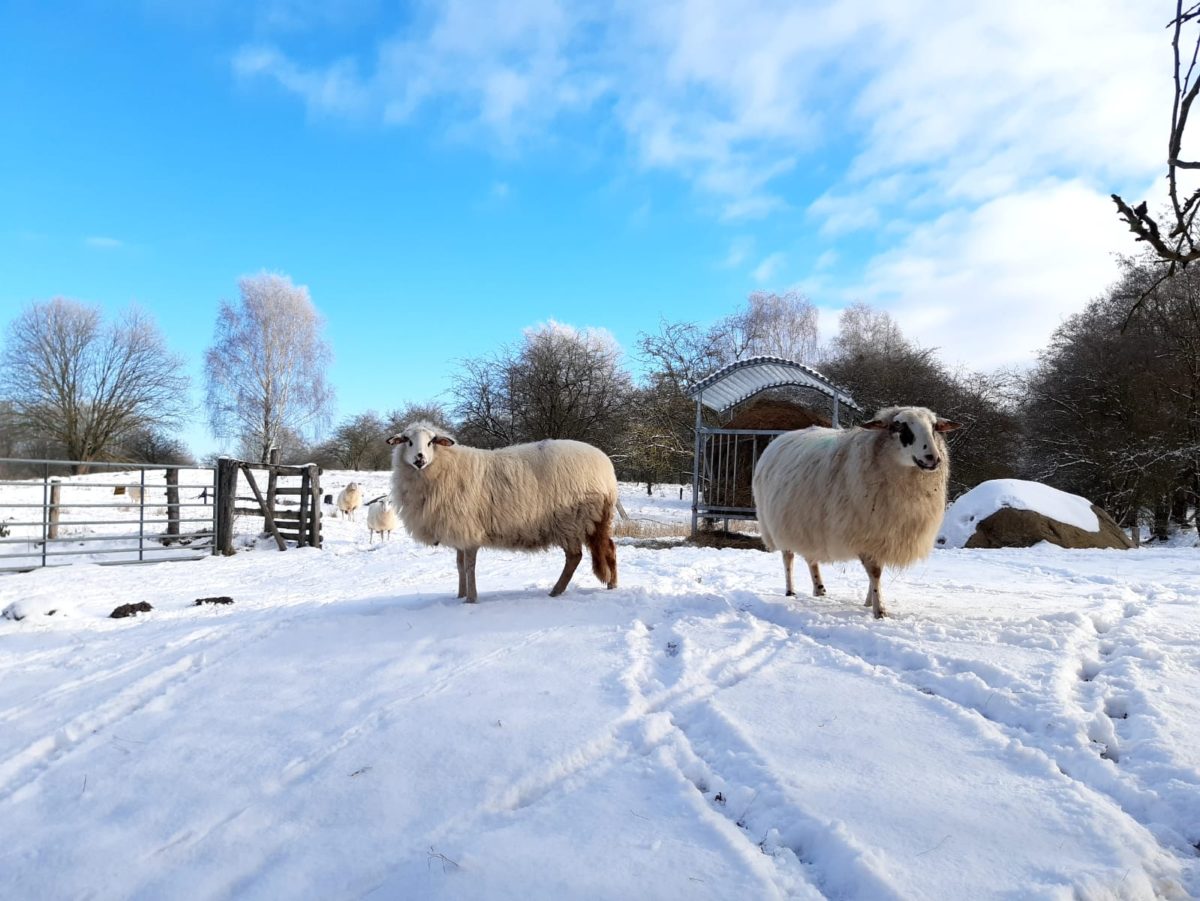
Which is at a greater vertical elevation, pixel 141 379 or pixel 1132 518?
pixel 141 379

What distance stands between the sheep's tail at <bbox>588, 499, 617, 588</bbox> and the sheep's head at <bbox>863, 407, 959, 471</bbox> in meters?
2.54

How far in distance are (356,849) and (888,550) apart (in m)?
4.50

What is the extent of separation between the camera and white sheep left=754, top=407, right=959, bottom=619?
17.2 feet

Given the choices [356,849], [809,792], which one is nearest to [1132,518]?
[809,792]

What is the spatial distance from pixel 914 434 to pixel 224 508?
12.6 m

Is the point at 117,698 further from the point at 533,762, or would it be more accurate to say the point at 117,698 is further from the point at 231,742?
the point at 533,762

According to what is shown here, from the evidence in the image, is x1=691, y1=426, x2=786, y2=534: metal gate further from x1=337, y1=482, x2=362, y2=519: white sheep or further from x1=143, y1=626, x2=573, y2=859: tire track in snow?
x1=337, y1=482, x2=362, y2=519: white sheep

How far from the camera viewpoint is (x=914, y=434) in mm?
5137

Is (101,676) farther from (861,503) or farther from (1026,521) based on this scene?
(1026,521)

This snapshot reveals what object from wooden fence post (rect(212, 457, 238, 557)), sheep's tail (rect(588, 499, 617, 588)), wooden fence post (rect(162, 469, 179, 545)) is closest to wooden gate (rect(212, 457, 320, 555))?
wooden fence post (rect(212, 457, 238, 557))

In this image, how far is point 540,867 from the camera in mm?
2145

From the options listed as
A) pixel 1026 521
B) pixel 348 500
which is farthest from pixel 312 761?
pixel 348 500

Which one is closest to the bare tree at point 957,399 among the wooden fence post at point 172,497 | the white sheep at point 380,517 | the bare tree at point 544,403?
the bare tree at point 544,403

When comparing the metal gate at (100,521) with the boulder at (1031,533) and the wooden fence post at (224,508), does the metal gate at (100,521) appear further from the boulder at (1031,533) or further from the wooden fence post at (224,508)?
the boulder at (1031,533)
